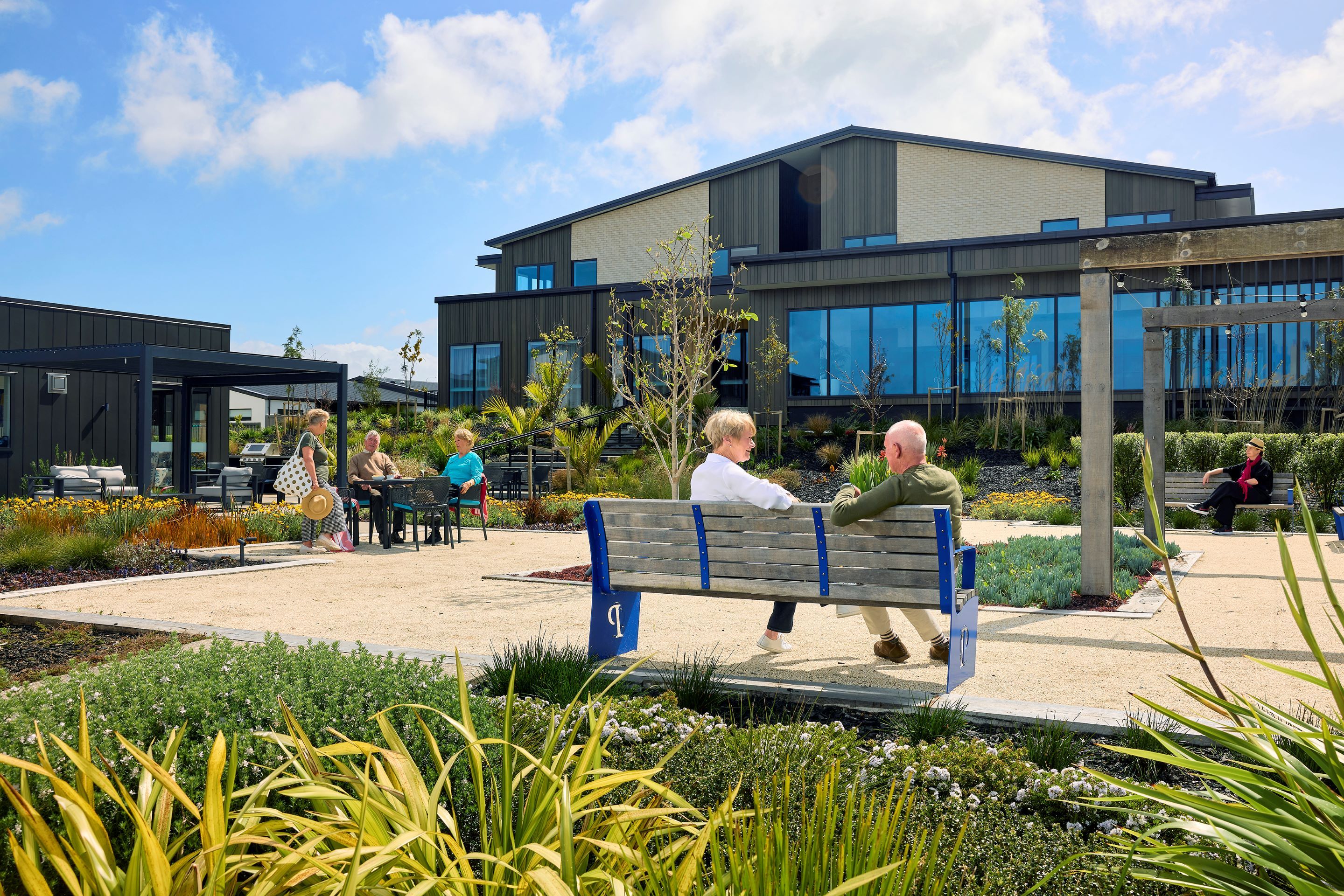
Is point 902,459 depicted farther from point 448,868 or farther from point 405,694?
point 448,868

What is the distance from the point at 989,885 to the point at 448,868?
1.17 metres

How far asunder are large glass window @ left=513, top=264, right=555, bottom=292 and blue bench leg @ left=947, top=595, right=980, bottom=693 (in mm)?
30778

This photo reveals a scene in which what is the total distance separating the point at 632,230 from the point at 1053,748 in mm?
30453

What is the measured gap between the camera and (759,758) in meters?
2.96

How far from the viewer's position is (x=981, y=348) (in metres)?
23.2

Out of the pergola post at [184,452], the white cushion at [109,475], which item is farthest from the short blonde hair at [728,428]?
the pergola post at [184,452]

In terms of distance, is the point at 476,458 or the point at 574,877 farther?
the point at 476,458

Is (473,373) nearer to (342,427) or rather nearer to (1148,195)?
(342,427)

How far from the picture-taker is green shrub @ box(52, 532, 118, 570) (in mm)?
8500

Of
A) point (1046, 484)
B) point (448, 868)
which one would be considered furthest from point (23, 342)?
point (448, 868)

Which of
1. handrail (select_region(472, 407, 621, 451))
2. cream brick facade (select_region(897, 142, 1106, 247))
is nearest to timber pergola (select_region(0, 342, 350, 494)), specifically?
handrail (select_region(472, 407, 621, 451))

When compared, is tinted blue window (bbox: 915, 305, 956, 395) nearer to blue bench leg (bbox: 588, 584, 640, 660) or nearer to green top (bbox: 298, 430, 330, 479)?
green top (bbox: 298, 430, 330, 479)

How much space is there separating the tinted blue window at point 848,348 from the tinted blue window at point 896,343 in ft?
0.97

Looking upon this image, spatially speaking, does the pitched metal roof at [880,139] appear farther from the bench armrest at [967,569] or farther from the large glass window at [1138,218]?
the bench armrest at [967,569]
